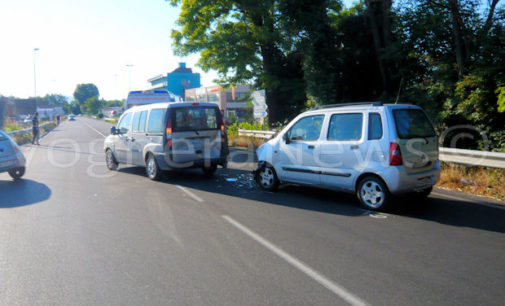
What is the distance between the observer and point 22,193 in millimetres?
9391

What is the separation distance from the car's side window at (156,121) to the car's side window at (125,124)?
1373mm

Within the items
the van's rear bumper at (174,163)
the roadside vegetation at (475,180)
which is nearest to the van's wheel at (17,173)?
the van's rear bumper at (174,163)

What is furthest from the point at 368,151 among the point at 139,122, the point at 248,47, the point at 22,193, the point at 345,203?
the point at 248,47

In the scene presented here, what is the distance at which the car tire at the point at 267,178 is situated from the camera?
910 cm

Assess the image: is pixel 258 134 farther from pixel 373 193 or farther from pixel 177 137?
pixel 373 193

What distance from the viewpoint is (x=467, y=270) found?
14.7 ft


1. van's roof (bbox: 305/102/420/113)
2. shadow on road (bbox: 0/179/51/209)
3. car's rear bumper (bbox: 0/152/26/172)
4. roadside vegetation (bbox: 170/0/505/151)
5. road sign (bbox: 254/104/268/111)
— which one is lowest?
shadow on road (bbox: 0/179/51/209)

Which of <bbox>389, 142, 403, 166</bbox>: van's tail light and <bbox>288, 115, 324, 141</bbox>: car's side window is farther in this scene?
<bbox>288, 115, 324, 141</bbox>: car's side window

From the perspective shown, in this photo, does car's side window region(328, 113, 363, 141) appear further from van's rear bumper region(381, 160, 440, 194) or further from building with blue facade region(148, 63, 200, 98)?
building with blue facade region(148, 63, 200, 98)

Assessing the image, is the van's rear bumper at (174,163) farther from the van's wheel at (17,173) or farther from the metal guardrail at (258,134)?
the metal guardrail at (258,134)

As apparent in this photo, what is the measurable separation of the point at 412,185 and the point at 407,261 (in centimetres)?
253

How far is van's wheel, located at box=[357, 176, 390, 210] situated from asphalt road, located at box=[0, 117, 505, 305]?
0.21 metres

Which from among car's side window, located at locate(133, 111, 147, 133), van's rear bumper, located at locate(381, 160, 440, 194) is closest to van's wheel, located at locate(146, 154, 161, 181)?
car's side window, located at locate(133, 111, 147, 133)

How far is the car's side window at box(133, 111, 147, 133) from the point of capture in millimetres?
11133
